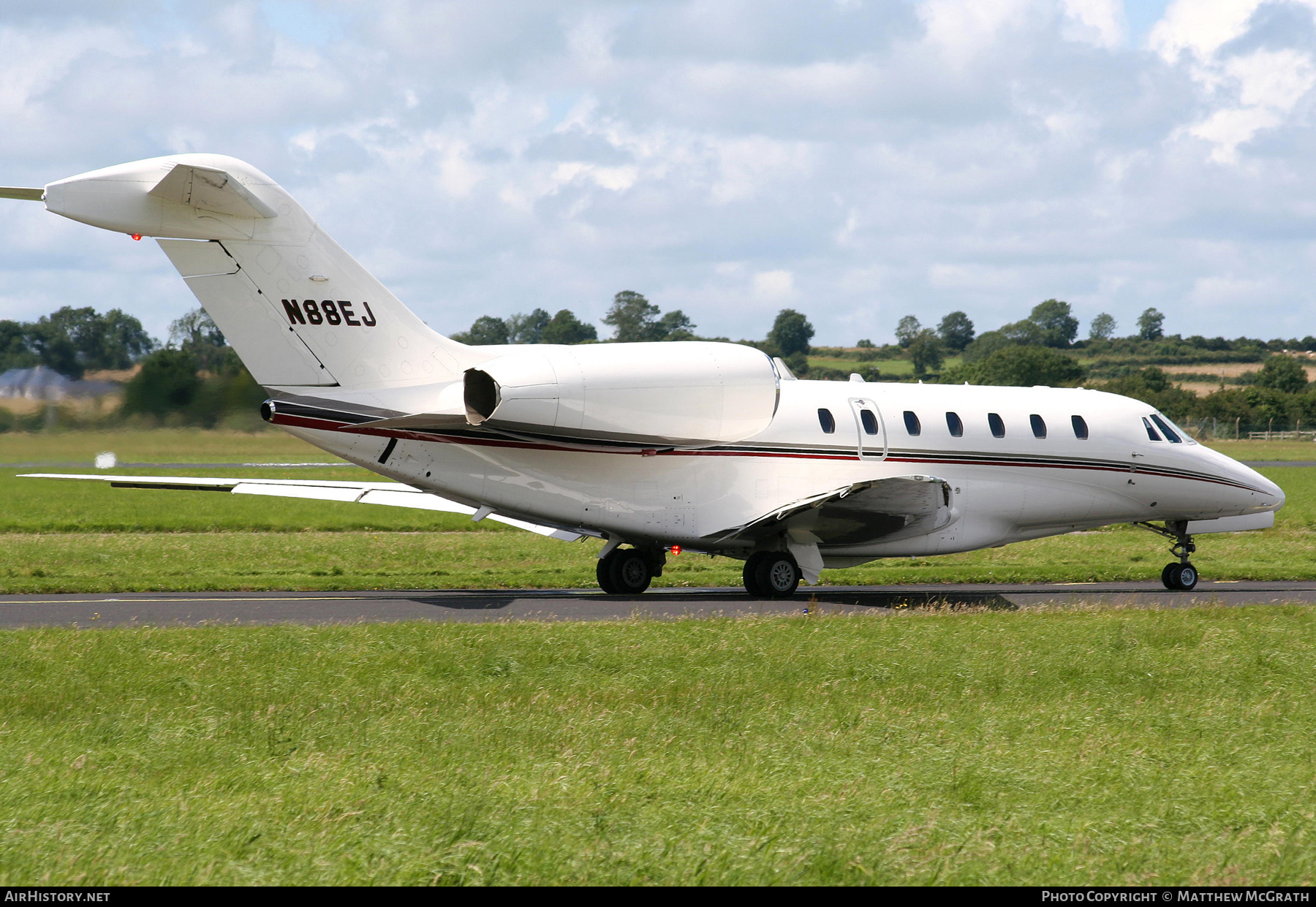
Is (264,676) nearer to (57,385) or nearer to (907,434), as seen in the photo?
(907,434)

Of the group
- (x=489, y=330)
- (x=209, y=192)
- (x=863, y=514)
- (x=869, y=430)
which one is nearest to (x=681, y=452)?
(x=863, y=514)

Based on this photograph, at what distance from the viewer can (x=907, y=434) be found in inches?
773

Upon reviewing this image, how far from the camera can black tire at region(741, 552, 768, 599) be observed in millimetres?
18719

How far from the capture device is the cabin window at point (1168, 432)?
21641mm

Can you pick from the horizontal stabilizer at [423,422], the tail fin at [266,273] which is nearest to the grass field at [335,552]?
the horizontal stabilizer at [423,422]

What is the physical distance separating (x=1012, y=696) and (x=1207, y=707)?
58.2 inches

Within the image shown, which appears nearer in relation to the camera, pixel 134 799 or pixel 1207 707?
pixel 134 799

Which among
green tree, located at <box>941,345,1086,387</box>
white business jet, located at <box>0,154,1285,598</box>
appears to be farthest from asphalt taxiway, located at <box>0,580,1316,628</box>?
green tree, located at <box>941,345,1086,387</box>

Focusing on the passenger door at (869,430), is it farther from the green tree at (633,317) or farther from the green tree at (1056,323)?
the green tree at (1056,323)

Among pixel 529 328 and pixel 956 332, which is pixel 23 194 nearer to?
pixel 529 328

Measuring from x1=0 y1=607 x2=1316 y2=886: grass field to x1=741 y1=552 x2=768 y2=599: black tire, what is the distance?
539 cm

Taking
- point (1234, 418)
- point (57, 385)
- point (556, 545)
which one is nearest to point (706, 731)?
point (57, 385)

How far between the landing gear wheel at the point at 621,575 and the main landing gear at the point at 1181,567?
28.4 ft

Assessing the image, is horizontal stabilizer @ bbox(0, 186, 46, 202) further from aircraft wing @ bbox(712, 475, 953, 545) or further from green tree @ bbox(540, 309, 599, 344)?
green tree @ bbox(540, 309, 599, 344)
